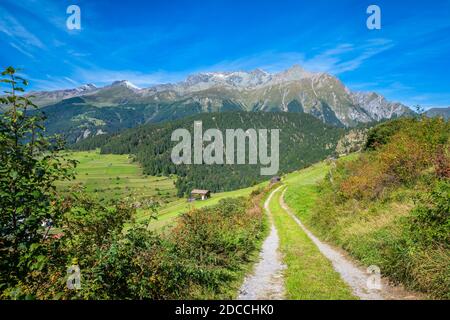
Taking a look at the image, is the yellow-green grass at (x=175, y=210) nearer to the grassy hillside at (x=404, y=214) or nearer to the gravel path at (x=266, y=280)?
the gravel path at (x=266, y=280)

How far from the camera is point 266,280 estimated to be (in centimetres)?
1331

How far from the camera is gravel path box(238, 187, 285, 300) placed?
11184 millimetres

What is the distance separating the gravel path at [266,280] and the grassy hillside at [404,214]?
4.08 m

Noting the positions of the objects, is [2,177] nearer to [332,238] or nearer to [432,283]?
[432,283]

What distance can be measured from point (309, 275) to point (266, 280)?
1858mm

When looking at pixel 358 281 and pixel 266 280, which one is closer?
pixel 358 281

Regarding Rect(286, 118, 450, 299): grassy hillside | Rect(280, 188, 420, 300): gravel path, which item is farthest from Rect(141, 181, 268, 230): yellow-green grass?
Rect(286, 118, 450, 299): grassy hillside

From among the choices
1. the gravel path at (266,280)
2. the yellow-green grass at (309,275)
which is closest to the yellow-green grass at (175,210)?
the gravel path at (266,280)

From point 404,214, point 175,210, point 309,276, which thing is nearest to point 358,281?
point 309,276

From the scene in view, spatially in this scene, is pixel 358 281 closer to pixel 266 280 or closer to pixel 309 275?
pixel 309 275

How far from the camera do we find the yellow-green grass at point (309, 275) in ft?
35.8

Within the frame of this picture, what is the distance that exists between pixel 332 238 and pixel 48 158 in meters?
18.4

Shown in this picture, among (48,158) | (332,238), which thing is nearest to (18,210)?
(48,158)
